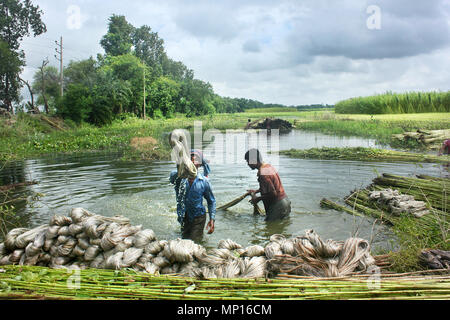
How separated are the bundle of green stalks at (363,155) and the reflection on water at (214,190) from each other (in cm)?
62

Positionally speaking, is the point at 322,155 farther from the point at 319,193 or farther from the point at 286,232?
the point at 286,232

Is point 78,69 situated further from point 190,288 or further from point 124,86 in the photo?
point 190,288

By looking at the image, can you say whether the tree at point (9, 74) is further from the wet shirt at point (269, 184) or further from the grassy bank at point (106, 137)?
the wet shirt at point (269, 184)

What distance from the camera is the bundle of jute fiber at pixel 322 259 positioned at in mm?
2910

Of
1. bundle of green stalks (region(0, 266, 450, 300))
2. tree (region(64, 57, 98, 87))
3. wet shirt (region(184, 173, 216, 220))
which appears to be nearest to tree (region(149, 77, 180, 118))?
tree (region(64, 57, 98, 87))

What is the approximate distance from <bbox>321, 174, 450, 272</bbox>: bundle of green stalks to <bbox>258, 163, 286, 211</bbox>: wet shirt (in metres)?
1.29

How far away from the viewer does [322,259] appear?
3.12 m

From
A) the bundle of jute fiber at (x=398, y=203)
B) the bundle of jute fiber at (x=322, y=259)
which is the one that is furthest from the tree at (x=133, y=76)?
the bundle of jute fiber at (x=322, y=259)

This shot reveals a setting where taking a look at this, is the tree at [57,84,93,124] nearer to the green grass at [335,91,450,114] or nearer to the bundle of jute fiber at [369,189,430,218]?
the green grass at [335,91,450,114]

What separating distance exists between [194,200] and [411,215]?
3.77m

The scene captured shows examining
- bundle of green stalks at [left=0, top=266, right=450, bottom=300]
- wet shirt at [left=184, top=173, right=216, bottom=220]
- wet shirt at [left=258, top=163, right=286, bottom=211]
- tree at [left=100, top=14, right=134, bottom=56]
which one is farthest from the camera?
tree at [left=100, top=14, right=134, bottom=56]

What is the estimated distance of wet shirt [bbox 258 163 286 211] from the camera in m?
5.98

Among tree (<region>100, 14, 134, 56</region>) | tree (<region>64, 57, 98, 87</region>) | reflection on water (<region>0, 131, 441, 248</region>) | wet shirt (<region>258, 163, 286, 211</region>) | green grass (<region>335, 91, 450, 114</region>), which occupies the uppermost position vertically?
tree (<region>100, 14, 134, 56</region>)

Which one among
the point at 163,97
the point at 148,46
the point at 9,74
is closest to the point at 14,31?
the point at 9,74
